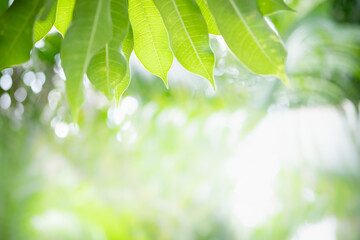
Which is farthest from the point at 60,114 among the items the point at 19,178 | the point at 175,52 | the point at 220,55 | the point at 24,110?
the point at 175,52

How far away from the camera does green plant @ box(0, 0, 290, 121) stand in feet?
1.08

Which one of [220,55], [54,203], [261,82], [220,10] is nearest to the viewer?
[220,10]

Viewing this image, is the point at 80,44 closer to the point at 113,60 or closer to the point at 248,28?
the point at 113,60

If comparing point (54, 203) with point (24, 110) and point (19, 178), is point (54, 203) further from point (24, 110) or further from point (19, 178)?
point (24, 110)

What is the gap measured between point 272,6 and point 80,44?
19cm

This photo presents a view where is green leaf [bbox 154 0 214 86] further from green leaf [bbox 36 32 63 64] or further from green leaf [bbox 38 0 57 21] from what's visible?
green leaf [bbox 36 32 63 64]

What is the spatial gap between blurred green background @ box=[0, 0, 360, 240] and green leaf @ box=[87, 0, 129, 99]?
1.62 m

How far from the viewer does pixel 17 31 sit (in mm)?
354

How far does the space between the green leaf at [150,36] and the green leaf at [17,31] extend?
111 millimetres

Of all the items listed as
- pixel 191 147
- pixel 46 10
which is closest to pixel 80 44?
pixel 46 10

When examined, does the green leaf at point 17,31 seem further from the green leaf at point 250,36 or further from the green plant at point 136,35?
the green leaf at point 250,36

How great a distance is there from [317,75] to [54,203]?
187 centimetres

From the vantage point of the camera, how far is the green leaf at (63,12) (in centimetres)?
42

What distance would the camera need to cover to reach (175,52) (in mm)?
417
